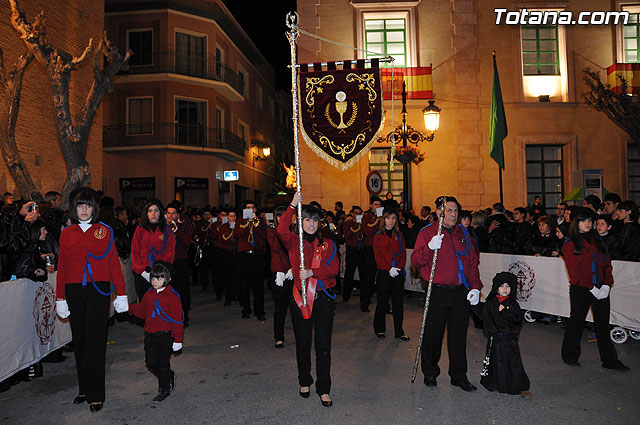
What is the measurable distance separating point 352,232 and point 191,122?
19.3 m

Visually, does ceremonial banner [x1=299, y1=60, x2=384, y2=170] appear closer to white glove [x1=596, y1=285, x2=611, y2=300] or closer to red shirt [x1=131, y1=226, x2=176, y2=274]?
red shirt [x1=131, y1=226, x2=176, y2=274]

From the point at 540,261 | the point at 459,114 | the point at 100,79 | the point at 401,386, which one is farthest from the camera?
the point at 459,114

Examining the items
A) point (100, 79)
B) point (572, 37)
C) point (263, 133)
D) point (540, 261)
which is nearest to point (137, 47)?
point (263, 133)

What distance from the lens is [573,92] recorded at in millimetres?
19125

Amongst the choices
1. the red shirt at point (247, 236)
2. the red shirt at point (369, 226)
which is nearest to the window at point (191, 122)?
the red shirt at point (369, 226)

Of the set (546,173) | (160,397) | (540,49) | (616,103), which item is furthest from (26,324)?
(540,49)

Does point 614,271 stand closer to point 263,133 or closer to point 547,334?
point 547,334

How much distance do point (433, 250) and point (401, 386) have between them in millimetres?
1595

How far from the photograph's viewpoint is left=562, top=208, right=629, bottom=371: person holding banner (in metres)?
6.83

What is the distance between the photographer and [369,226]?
12.1 meters

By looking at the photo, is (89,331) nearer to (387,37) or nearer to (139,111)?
(387,37)

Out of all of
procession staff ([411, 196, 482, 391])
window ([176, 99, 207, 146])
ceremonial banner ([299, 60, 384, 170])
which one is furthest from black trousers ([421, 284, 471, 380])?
window ([176, 99, 207, 146])

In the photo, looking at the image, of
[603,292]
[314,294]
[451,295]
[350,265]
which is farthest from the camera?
[350,265]

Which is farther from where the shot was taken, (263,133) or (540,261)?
(263,133)
